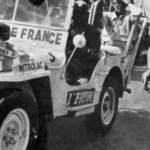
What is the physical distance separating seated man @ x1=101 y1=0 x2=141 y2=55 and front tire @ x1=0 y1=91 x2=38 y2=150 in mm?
3425

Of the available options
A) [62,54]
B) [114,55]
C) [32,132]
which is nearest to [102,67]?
[114,55]

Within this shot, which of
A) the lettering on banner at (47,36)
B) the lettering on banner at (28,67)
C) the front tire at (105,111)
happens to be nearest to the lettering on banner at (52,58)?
the lettering on banner at (28,67)

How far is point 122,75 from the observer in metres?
6.16

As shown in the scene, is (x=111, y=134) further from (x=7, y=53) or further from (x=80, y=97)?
(x=7, y=53)

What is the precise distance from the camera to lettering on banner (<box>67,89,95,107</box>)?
468cm

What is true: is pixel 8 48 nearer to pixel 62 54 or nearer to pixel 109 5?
pixel 62 54

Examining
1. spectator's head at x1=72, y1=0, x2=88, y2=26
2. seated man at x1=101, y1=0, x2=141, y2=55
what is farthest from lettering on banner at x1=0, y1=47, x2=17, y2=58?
seated man at x1=101, y1=0, x2=141, y2=55

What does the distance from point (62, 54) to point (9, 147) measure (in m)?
1.34

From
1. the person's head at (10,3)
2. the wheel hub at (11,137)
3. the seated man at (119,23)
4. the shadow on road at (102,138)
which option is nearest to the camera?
the wheel hub at (11,137)

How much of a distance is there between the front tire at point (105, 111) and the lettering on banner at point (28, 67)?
169 centimetres

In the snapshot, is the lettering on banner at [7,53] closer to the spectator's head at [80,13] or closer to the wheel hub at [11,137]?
the wheel hub at [11,137]

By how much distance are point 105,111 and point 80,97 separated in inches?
45.7

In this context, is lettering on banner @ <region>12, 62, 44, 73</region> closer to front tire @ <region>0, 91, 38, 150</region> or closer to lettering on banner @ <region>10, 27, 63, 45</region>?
front tire @ <region>0, 91, 38, 150</region>

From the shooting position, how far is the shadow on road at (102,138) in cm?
511
